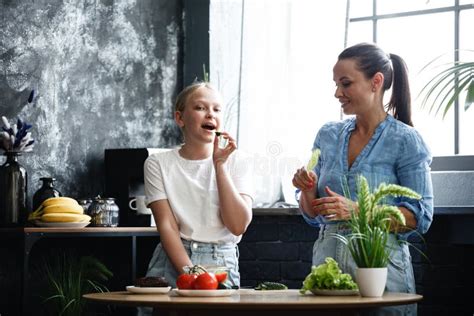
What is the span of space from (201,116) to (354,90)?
0.66 m

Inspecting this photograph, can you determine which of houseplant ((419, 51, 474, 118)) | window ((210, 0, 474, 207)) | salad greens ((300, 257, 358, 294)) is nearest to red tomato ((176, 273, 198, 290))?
salad greens ((300, 257, 358, 294))

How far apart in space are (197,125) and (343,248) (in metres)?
0.82

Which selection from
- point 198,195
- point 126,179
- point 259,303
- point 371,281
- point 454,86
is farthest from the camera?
point 126,179

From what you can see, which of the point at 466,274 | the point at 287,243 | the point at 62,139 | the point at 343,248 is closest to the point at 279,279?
the point at 287,243

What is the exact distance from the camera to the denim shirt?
10.3 feet

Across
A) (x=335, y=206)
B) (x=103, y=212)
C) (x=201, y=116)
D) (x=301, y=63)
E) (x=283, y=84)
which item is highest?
(x=301, y=63)

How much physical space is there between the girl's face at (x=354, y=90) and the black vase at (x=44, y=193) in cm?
190

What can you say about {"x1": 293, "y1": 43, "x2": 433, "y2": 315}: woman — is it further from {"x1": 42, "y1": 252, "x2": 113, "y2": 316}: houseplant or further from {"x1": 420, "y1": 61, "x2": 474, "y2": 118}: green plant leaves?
{"x1": 42, "y1": 252, "x2": 113, "y2": 316}: houseplant

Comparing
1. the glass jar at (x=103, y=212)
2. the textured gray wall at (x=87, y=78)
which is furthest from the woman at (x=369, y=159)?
the textured gray wall at (x=87, y=78)

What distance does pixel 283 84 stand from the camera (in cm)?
512

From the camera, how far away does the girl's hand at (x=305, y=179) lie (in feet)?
10.6

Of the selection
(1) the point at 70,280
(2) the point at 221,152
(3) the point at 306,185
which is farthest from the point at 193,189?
(1) the point at 70,280

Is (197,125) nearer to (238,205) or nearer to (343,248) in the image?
(238,205)

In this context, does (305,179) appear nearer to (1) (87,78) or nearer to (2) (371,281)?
(2) (371,281)
